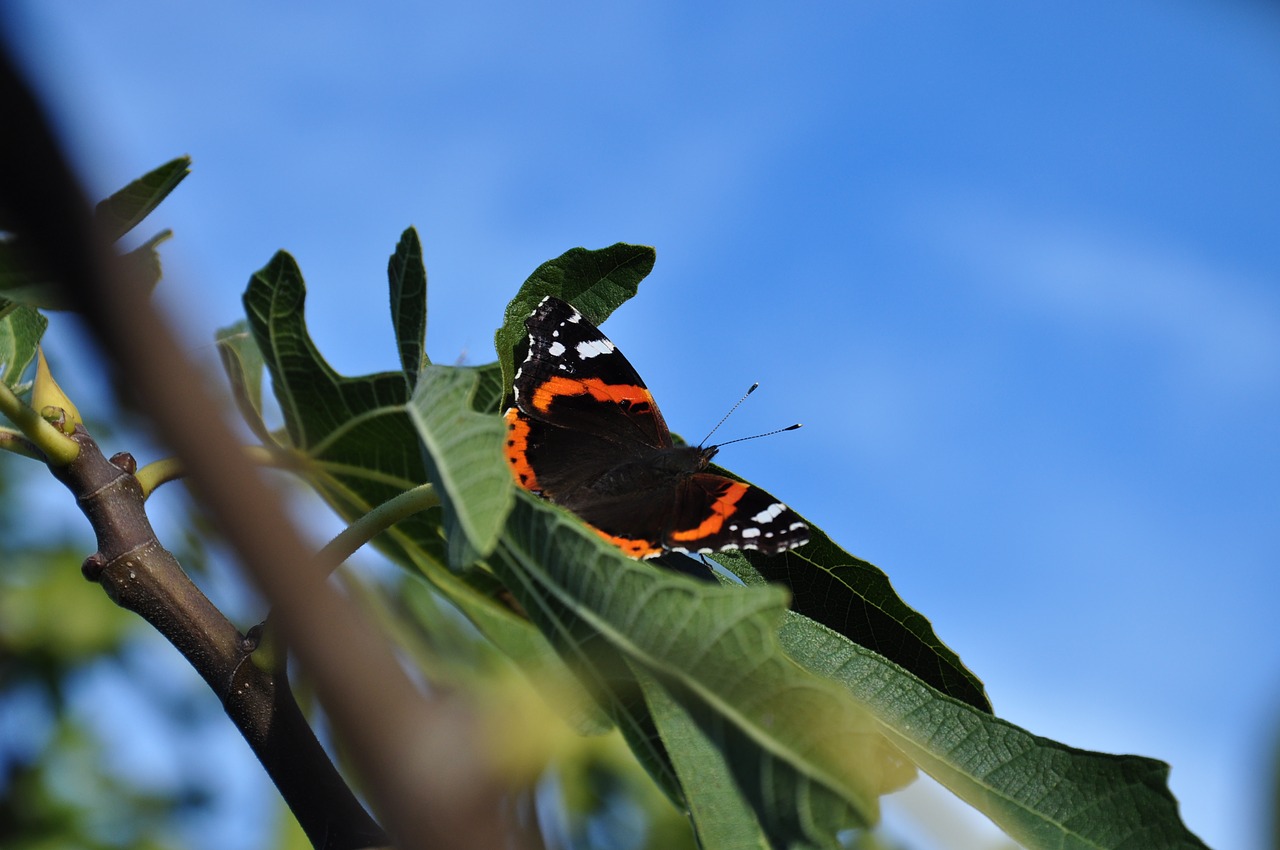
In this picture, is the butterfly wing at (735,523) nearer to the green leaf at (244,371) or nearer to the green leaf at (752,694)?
the green leaf at (752,694)

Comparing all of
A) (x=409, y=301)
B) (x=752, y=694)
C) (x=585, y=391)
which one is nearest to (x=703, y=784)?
(x=752, y=694)

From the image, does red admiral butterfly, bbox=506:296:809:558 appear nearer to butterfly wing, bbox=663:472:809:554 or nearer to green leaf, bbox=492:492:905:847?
butterfly wing, bbox=663:472:809:554

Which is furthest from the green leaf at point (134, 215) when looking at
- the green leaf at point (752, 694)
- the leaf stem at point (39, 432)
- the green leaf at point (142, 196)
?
the green leaf at point (752, 694)

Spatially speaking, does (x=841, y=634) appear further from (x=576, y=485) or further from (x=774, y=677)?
(x=576, y=485)

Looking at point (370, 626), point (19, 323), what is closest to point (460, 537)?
point (370, 626)

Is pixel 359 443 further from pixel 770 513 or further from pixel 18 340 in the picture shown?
pixel 770 513
